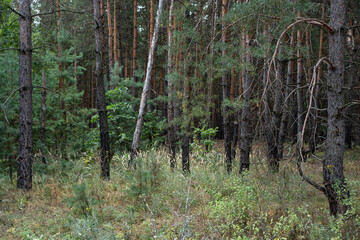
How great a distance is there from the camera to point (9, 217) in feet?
18.0

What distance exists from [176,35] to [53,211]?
4762 millimetres

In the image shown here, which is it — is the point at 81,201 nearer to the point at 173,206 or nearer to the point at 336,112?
the point at 173,206

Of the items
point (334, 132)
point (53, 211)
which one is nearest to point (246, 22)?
point (334, 132)

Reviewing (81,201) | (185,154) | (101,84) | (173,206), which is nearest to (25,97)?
(101,84)

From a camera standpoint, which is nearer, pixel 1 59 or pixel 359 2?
pixel 1 59

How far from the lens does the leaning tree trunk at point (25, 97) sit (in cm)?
694

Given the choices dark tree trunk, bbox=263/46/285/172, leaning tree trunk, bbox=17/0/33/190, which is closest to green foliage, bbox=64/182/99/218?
leaning tree trunk, bbox=17/0/33/190

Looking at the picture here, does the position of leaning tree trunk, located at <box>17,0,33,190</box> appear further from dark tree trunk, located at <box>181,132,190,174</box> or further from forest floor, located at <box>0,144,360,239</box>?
dark tree trunk, located at <box>181,132,190,174</box>

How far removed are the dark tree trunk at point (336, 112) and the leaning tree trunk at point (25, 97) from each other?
22.2ft

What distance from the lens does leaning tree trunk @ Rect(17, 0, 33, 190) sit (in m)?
6.94

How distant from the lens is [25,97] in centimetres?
694

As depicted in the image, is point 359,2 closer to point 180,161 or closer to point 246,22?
point 246,22

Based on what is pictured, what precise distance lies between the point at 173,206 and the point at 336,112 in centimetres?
333

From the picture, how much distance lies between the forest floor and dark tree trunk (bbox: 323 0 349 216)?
255 millimetres
